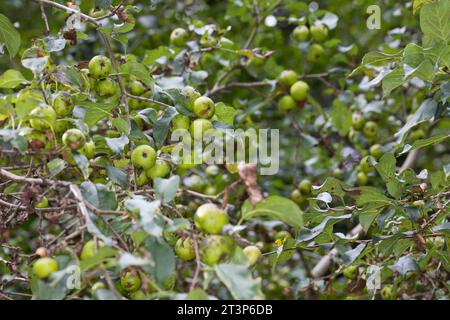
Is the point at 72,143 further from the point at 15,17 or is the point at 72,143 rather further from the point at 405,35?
the point at 15,17

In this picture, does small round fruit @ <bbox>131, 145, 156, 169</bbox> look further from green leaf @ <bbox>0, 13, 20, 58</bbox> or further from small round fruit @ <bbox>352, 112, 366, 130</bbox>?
small round fruit @ <bbox>352, 112, 366, 130</bbox>

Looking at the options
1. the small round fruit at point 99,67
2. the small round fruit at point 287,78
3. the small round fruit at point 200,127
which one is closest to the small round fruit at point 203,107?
the small round fruit at point 200,127

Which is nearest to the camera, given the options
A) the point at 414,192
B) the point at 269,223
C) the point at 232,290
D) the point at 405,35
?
the point at 232,290

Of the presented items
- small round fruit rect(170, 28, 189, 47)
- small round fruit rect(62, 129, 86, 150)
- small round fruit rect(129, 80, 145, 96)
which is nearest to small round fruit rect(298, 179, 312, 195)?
small round fruit rect(170, 28, 189, 47)

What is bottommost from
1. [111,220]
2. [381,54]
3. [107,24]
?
[111,220]

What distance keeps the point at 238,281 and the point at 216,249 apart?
3.6 inches

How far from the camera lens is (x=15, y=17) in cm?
409

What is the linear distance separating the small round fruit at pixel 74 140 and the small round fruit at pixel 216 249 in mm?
359

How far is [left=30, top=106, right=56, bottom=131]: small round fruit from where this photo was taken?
1.34 metres

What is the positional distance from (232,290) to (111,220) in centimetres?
39

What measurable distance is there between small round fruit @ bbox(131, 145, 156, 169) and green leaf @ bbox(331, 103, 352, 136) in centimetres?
156

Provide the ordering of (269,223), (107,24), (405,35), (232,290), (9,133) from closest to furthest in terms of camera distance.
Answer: (232,290), (9,133), (107,24), (269,223), (405,35)

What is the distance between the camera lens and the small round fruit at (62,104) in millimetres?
1533
